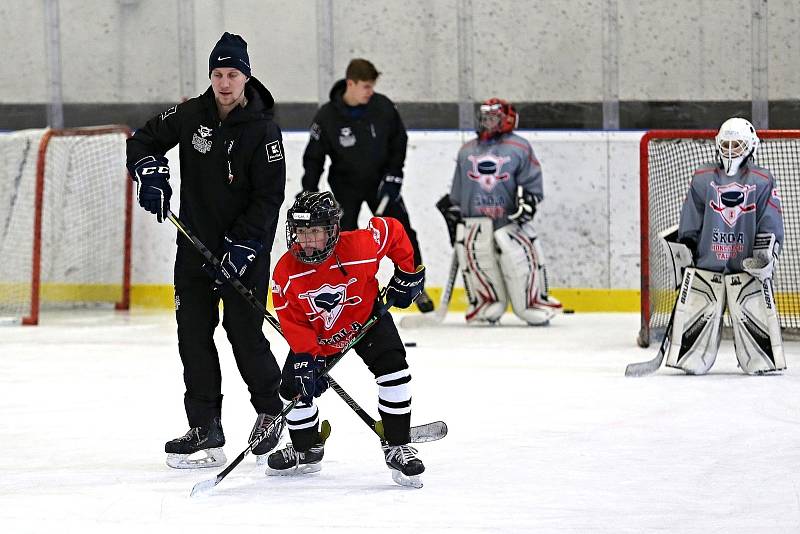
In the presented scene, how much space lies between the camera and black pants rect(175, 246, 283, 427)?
4074 millimetres

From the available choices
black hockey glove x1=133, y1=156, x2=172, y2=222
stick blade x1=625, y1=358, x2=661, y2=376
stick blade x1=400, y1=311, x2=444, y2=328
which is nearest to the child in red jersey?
black hockey glove x1=133, y1=156, x2=172, y2=222

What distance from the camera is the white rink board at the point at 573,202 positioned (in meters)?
7.89

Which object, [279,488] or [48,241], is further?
[48,241]

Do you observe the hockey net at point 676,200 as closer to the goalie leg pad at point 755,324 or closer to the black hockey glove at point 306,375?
the goalie leg pad at point 755,324

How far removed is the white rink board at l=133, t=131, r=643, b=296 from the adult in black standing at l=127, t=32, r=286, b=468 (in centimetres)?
399

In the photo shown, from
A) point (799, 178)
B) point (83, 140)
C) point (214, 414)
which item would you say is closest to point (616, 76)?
point (799, 178)

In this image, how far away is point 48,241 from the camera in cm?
838

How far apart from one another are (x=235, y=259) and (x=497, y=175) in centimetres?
371

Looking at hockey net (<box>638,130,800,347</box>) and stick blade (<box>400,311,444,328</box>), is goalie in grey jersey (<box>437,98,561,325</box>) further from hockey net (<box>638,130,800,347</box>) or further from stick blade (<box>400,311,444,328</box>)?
hockey net (<box>638,130,800,347</box>)

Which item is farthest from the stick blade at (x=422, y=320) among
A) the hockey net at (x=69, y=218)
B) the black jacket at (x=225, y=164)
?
the black jacket at (x=225, y=164)

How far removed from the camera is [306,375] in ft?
12.0

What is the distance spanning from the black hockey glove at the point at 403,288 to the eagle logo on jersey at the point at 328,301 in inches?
4.0

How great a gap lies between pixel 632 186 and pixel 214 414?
13.9ft

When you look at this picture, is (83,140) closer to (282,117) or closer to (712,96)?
(282,117)
